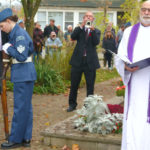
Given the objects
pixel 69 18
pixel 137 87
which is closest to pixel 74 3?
pixel 69 18

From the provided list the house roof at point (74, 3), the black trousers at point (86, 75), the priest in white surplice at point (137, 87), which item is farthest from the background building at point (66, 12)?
the priest in white surplice at point (137, 87)

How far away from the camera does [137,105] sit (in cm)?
449

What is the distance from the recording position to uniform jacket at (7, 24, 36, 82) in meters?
5.32

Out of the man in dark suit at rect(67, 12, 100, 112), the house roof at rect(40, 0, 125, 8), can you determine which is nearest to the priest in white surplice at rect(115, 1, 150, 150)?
the man in dark suit at rect(67, 12, 100, 112)

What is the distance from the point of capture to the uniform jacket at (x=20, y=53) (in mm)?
5324

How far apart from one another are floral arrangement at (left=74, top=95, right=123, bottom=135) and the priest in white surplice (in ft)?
2.89

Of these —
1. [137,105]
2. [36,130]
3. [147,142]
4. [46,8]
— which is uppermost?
[46,8]

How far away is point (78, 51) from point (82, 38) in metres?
0.28

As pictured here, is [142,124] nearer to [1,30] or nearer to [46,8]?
[1,30]

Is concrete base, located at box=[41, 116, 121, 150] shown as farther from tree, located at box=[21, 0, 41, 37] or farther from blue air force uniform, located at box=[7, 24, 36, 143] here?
tree, located at box=[21, 0, 41, 37]

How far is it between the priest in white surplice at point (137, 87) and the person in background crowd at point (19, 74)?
4.80 ft

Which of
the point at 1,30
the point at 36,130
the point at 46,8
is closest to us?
the point at 1,30

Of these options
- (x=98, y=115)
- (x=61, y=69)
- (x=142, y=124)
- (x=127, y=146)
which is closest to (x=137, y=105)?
(x=142, y=124)

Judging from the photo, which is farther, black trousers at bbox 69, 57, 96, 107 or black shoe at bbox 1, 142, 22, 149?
black trousers at bbox 69, 57, 96, 107
